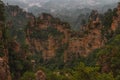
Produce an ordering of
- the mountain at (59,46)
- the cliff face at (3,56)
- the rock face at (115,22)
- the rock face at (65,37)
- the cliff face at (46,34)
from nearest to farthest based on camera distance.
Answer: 1. the cliff face at (3,56)
2. the mountain at (59,46)
3. the rock face at (115,22)
4. the rock face at (65,37)
5. the cliff face at (46,34)

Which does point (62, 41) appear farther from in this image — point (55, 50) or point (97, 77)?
point (97, 77)

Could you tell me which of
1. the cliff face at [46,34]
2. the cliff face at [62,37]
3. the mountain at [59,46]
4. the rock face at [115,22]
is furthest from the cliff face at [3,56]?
the cliff face at [46,34]

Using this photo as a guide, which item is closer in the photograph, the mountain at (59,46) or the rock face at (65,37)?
the mountain at (59,46)

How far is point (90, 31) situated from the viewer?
79.3 m

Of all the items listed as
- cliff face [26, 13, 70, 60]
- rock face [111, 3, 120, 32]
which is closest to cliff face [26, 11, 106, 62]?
cliff face [26, 13, 70, 60]

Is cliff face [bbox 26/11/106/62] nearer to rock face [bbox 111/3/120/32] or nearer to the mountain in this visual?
the mountain

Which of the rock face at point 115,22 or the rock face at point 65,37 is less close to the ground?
the rock face at point 115,22

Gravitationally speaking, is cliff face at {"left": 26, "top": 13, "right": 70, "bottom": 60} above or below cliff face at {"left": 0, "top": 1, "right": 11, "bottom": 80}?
below

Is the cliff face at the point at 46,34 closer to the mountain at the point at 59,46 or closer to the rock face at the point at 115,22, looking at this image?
the mountain at the point at 59,46

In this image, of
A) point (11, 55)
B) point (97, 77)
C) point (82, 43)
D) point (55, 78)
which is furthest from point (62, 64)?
point (97, 77)

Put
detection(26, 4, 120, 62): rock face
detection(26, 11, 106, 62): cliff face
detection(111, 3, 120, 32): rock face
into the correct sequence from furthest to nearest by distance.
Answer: detection(26, 11, 106, 62): cliff face, detection(26, 4, 120, 62): rock face, detection(111, 3, 120, 32): rock face

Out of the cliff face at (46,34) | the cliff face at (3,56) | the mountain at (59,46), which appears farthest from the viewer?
the cliff face at (46,34)

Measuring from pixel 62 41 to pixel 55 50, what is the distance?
2299mm

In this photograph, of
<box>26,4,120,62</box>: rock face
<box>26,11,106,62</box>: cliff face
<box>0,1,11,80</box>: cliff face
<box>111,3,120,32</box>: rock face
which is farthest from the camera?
<box>26,11,106,62</box>: cliff face
